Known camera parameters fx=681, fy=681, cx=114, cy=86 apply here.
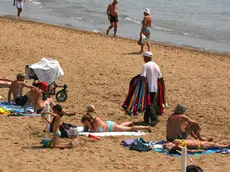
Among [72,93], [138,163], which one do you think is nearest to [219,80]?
[72,93]

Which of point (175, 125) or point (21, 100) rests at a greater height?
point (175, 125)

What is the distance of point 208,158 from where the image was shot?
1041cm

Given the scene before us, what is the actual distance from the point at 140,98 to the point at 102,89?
8.85 feet

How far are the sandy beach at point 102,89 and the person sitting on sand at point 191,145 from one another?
22 centimetres

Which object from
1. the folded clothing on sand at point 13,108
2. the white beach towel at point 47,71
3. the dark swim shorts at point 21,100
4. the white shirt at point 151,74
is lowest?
the folded clothing on sand at point 13,108

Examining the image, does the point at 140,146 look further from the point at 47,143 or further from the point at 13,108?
the point at 13,108

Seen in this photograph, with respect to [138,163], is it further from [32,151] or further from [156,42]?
[156,42]

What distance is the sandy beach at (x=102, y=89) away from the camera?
10.0m

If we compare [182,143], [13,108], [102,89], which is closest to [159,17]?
[102,89]

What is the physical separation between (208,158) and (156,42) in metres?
14.2

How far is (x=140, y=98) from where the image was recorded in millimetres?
12562

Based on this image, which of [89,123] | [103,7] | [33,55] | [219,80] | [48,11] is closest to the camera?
[89,123]

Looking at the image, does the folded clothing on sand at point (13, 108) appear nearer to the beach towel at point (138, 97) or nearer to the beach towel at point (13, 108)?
the beach towel at point (13, 108)

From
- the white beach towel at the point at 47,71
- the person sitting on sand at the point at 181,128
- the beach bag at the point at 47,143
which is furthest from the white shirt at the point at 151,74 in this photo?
the beach bag at the point at 47,143
